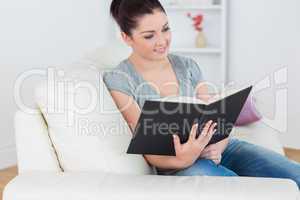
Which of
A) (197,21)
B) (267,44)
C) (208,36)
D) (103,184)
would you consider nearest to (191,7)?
(197,21)

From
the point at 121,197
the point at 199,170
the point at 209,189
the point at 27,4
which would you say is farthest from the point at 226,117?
the point at 27,4

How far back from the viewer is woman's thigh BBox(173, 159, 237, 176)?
66.3 inches

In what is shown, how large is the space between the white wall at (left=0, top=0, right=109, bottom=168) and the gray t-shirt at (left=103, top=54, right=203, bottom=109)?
2091mm

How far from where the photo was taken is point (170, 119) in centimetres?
156

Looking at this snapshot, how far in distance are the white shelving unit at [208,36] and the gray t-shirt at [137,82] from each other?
7.82 feet

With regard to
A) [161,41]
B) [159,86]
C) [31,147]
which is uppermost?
[161,41]

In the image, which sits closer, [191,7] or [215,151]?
[215,151]

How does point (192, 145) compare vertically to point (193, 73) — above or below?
below

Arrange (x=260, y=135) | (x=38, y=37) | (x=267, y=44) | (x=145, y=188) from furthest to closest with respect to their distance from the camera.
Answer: (x=267, y=44) < (x=38, y=37) < (x=260, y=135) < (x=145, y=188)

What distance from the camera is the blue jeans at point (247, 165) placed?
170 centimetres

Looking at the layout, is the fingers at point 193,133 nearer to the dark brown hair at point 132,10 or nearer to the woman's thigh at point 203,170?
the woman's thigh at point 203,170

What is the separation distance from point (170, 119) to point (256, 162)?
47 cm

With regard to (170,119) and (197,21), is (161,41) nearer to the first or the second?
(170,119)

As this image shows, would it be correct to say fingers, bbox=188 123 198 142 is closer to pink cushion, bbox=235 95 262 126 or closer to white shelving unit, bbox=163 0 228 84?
pink cushion, bbox=235 95 262 126
